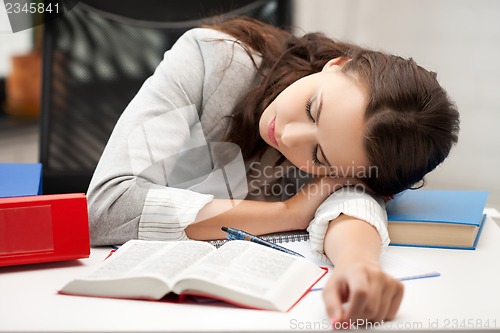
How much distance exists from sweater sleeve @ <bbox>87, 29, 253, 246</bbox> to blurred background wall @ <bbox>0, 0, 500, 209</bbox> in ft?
3.65

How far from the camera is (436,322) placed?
77cm

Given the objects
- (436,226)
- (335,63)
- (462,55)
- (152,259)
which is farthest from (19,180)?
(462,55)

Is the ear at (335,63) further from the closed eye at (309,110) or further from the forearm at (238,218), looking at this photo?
the forearm at (238,218)

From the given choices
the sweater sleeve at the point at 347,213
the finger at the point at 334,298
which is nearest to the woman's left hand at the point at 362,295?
the finger at the point at 334,298

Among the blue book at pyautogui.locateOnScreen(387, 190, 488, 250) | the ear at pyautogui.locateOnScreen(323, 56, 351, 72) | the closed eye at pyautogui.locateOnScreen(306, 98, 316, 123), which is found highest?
the ear at pyautogui.locateOnScreen(323, 56, 351, 72)

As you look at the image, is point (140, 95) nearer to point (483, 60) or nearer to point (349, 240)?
point (349, 240)

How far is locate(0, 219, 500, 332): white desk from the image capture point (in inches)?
28.6

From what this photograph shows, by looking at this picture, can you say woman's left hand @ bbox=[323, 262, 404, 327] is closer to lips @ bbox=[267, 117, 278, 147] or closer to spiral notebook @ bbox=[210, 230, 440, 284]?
spiral notebook @ bbox=[210, 230, 440, 284]

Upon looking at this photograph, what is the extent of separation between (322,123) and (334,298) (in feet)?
1.17

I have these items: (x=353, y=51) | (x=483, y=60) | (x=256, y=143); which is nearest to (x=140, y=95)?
(x=256, y=143)

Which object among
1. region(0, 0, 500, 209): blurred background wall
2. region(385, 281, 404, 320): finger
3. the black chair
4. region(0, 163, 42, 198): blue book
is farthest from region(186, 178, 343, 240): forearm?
region(0, 0, 500, 209): blurred background wall

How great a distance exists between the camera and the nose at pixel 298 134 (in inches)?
41.0

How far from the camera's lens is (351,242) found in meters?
0.92

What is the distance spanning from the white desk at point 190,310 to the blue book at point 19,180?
134 mm
